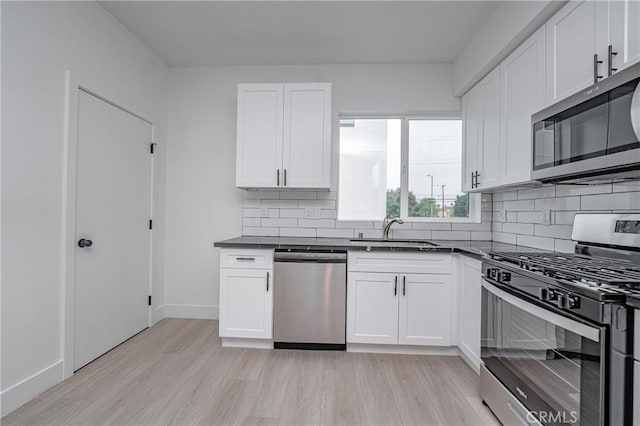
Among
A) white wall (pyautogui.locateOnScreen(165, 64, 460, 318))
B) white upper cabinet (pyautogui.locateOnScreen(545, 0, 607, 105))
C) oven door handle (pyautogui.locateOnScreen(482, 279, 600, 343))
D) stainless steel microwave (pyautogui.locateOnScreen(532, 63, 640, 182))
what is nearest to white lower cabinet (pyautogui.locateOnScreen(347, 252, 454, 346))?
oven door handle (pyautogui.locateOnScreen(482, 279, 600, 343))

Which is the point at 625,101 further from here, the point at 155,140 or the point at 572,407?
the point at 155,140

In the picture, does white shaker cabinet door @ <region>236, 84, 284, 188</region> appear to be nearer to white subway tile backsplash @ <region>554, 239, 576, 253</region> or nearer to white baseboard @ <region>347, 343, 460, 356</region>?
white baseboard @ <region>347, 343, 460, 356</region>

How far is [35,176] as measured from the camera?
1.90m

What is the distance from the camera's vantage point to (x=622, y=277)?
3.91 ft

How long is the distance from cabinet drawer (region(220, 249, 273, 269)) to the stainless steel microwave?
1.98m

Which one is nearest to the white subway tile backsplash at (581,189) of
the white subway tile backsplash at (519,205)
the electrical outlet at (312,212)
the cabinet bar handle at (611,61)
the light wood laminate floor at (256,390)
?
the white subway tile backsplash at (519,205)

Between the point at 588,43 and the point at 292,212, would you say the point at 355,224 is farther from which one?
the point at 588,43

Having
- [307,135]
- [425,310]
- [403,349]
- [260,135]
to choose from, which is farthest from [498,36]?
[403,349]

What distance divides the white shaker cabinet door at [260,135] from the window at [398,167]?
0.77 m

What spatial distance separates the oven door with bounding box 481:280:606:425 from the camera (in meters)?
1.09

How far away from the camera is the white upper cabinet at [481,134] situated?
96.6 inches

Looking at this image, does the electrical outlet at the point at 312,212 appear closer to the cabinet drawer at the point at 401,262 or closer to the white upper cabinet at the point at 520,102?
the cabinet drawer at the point at 401,262

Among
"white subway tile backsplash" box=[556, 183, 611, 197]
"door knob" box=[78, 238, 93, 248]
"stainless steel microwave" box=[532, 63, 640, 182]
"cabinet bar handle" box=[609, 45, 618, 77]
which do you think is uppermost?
"cabinet bar handle" box=[609, 45, 618, 77]

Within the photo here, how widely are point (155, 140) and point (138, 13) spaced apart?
1119 millimetres
